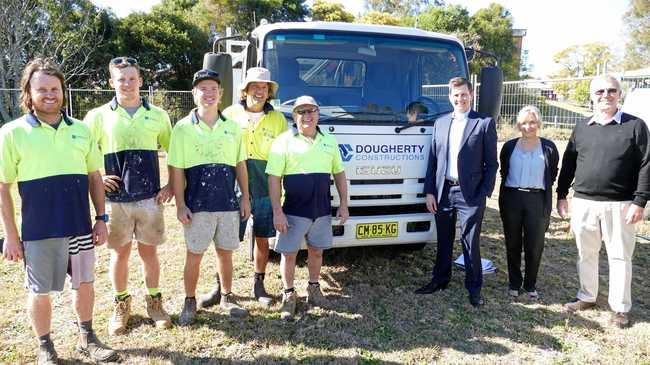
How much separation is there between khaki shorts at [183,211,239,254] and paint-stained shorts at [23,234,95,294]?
2.24 feet

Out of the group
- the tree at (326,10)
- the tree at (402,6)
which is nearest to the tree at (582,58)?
the tree at (402,6)

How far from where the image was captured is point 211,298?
4070mm

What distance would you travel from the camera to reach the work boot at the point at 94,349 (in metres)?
3.16

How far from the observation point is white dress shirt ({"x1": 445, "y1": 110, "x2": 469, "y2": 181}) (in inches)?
160

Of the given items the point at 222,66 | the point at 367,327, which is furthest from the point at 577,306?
the point at 222,66

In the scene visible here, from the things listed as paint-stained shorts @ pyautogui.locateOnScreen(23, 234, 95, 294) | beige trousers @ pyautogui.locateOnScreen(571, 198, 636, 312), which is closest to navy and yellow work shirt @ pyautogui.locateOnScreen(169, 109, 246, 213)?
paint-stained shorts @ pyautogui.locateOnScreen(23, 234, 95, 294)

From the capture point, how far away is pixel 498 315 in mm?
4055

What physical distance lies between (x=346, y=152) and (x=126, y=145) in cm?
177

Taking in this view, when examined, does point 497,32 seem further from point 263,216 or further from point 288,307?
point 288,307

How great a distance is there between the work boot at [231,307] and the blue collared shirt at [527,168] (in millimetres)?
2589

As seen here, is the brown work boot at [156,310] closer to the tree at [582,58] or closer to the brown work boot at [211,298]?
the brown work boot at [211,298]

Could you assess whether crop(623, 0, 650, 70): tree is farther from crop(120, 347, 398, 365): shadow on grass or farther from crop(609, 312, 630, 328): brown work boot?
crop(120, 347, 398, 365): shadow on grass

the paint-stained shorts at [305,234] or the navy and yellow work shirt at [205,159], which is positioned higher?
the navy and yellow work shirt at [205,159]

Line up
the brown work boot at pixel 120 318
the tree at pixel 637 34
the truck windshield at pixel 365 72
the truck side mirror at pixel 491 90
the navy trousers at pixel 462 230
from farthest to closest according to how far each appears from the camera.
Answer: the tree at pixel 637 34 < the truck side mirror at pixel 491 90 < the truck windshield at pixel 365 72 < the navy trousers at pixel 462 230 < the brown work boot at pixel 120 318
